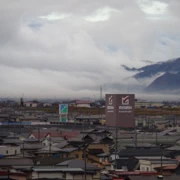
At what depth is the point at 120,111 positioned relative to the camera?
28.3 meters

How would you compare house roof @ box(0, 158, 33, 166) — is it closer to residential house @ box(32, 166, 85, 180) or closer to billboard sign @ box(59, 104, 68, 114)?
residential house @ box(32, 166, 85, 180)

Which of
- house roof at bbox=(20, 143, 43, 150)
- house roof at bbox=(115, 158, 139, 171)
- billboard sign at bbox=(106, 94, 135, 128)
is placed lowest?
house roof at bbox=(115, 158, 139, 171)

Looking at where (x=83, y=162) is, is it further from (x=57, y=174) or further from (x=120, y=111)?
(x=120, y=111)

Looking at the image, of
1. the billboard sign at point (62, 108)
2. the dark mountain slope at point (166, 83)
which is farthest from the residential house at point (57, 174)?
the dark mountain slope at point (166, 83)

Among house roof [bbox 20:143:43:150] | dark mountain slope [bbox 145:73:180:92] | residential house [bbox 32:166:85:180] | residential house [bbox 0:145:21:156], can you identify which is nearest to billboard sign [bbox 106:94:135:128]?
house roof [bbox 20:143:43:150]

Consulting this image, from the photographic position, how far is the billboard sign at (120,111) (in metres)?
28.2

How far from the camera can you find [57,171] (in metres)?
9.04

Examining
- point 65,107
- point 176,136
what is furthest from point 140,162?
point 65,107

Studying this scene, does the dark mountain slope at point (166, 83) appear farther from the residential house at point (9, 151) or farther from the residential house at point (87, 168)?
the residential house at point (87, 168)

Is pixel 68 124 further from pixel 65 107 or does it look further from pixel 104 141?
pixel 104 141

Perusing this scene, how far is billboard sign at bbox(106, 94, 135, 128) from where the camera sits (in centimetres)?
2816

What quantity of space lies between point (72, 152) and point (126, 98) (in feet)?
51.1

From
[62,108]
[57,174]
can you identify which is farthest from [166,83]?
[57,174]

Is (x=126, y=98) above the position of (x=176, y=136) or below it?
above
